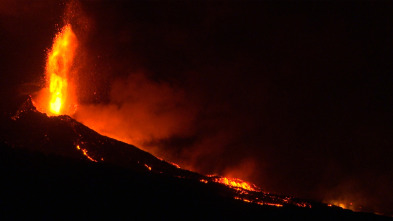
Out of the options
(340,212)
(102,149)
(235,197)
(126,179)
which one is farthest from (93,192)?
(340,212)

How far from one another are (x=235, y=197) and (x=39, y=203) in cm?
1003

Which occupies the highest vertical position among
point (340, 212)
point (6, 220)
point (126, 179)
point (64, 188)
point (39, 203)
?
point (340, 212)

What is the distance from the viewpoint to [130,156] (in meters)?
26.2

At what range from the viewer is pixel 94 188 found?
16297 millimetres

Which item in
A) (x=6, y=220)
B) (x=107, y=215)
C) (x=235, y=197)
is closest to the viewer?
(x=6, y=220)

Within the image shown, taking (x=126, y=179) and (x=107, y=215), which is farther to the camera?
(x=126, y=179)

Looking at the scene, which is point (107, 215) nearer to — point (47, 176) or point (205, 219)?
point (47, 176)

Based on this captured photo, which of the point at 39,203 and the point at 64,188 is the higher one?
the point at 64,188

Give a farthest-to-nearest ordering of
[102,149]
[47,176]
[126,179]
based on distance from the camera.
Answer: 1. [102,149]
2. [126,179]
3. [47,176]

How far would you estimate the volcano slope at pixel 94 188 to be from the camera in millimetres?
14078

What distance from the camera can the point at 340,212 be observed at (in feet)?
72.6

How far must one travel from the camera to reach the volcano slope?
1408 centimetres

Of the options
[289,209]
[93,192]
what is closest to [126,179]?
[93,192]

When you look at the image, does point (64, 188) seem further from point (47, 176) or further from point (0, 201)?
point (0, 201)
